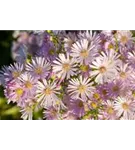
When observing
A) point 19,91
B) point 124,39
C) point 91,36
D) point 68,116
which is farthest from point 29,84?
point 124,39

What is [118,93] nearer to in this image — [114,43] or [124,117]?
[124,117]

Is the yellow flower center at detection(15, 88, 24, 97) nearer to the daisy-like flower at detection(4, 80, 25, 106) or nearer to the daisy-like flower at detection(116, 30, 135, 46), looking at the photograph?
the daisy-like flower at detection(4, 80, 25, 106)

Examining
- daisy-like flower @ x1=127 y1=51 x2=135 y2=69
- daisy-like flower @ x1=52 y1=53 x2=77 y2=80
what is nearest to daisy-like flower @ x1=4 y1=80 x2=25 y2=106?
daisy-like flower @ x1=52 y1=53 x2=77 y2=80

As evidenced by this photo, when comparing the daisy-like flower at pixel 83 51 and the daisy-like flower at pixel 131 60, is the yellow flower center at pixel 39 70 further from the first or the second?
the daisy-like flower at pixel 131 60

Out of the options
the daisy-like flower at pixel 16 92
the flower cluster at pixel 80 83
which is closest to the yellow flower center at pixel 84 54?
the flower cluster at pixel 80 83

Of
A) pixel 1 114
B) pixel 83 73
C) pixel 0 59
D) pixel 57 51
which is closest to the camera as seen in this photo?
pixel 83 73

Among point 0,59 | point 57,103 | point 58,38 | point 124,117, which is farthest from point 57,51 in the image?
point 0,59
